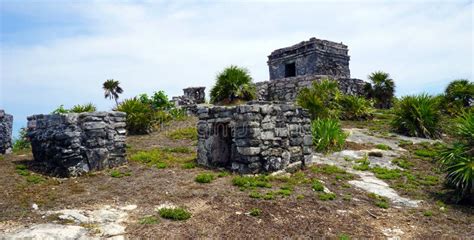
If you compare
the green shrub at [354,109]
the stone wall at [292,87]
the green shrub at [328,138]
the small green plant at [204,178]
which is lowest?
the small green plant at [204,178]

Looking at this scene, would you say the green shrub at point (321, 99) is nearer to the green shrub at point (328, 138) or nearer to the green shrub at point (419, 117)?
the green shrub at point (328, 138)

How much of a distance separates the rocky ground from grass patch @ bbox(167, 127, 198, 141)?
13.4ft

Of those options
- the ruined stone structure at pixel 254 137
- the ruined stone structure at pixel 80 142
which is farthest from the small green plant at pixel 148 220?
the ruined stone structure at pixel 80 142

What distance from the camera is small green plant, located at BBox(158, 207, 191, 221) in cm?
646

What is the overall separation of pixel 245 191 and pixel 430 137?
10.7 meters

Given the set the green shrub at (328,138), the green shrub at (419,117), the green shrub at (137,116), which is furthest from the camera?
the green shrub at (137,116)

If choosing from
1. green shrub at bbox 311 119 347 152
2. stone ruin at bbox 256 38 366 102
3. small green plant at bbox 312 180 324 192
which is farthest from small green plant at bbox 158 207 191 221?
stone ruin at bbox 256 38 366 102

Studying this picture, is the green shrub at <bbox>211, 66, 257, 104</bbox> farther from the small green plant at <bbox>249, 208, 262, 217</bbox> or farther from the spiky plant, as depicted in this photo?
the small green plant at <bbox>249, 208, 262, 217</bbox>

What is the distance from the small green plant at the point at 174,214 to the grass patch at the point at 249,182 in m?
1.97

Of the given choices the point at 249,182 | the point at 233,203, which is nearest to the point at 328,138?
the point at 249,182

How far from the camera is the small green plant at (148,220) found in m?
6.23

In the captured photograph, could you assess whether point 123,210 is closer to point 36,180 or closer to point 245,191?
point 245,191

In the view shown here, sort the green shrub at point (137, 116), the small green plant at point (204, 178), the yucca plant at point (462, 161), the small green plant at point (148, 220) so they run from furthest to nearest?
the green shrub at point (137, 116), the small green plant at point (204, 178), the yucca plant at point (462, 161), the small green plant at point (148, 220)

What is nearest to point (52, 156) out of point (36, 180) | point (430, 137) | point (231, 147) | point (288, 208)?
point (36, 180)
